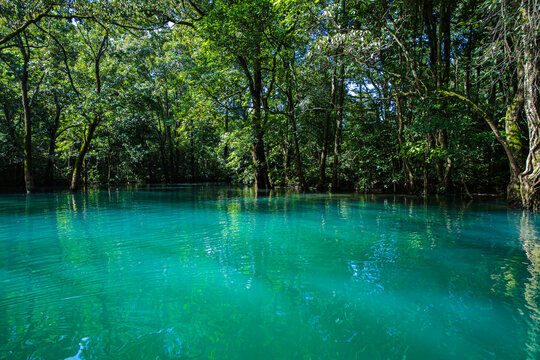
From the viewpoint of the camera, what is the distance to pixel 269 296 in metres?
2.30

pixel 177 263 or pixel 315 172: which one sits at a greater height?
pixel 315 172

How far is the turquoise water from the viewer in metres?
1.62

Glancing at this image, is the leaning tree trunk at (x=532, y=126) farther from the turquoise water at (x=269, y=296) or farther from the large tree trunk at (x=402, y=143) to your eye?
the large tree trunk at (x=402, y=143)

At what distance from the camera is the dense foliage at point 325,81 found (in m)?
8.89

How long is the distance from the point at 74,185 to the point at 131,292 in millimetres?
16110

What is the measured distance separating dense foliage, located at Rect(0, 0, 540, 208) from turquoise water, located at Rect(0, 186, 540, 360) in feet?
21.0

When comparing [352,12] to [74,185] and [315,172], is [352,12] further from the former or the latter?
→ [74,185]

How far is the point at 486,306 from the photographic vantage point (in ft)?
6.93

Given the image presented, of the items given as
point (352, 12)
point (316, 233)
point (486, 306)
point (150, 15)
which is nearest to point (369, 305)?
point (486, 306)

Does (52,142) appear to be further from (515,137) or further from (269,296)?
(515,137)

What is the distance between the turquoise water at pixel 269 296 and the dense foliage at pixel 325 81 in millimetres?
6412

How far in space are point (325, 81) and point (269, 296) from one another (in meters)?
17.3

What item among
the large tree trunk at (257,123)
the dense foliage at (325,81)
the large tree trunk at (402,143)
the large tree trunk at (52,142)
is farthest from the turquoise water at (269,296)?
the large tree trunk at (52,142)

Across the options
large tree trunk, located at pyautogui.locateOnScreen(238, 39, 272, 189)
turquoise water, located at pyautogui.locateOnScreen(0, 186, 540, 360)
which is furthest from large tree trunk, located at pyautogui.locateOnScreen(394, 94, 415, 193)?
turquoise water, located at pyautogui.locateOnScreen(0, 186, 540, 360)
